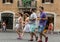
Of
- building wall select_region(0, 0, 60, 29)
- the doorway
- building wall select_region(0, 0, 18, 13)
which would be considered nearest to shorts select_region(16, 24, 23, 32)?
the doorway

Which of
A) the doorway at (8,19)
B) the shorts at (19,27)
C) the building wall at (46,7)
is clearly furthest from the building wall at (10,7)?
the shorts at (19,27)

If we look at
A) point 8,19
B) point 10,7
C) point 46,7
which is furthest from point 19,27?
point 10,7

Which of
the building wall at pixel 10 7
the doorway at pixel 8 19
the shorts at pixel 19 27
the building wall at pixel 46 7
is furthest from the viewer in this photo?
the building wall at pixel 10 7

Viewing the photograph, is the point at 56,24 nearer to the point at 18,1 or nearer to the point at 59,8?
the point at 59,8

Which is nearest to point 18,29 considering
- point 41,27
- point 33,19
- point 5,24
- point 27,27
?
point 27,27

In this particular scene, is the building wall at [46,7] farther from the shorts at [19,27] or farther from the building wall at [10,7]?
the shorts at [19,27]

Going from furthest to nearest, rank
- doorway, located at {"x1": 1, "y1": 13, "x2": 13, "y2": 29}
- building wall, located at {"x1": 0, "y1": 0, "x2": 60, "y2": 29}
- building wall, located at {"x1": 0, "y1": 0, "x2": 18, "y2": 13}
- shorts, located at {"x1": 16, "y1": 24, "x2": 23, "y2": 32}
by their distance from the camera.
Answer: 1. building wall, located at {"x1": 0, "y1": 0, "x2": 18, "y2": 13}
2. building wall, located at {"x1": 0, "y1": 0, "x2": 60, "y2": 29}
3. doorway, located at {"x1": 1, "y1": 13, "x2": 13, "y2": 29}
4. shorts, located at {"x1": 16, "y1": 24, "x2": 23, "y2": 32}

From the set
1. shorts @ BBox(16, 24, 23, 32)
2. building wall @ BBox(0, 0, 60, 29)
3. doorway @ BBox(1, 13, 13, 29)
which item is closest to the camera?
shorts @ BBox(16, 24, 23, 32)

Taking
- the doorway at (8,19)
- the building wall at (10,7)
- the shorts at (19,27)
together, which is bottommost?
the doorway at (8,19)

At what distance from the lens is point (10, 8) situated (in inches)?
1893

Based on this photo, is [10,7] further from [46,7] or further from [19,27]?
[19,27]

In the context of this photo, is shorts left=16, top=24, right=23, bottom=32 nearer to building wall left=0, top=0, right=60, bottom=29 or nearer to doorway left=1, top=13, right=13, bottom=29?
doorway left=1, top=13, right=13, bottom=29

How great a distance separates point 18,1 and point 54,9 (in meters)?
5.41

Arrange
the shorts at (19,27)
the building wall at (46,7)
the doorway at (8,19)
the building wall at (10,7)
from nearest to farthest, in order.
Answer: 1. the shorts at (19,27)
2. the doorway at (8,19)
3. the building wall at (46,7)
4. the building wall at (10,7)
